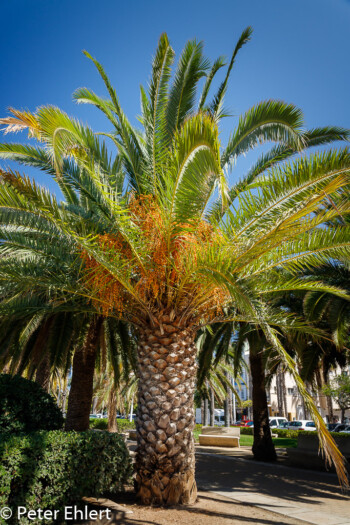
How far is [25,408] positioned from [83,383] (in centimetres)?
342

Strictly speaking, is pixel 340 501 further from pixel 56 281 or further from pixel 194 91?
pixel 194 91

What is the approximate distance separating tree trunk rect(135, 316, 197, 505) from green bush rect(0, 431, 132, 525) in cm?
54

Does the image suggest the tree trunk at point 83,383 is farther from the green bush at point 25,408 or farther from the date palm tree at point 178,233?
the date palm tree at point 178,233

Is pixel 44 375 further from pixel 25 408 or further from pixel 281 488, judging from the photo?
pixel 281 488

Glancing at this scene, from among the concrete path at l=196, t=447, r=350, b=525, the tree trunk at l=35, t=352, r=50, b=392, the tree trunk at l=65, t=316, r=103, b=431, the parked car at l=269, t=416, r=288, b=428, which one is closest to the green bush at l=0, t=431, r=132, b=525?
the concrete path at l=196, t=447, r=350, b=525

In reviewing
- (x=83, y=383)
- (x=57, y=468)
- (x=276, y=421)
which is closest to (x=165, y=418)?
(x=57, y=468)

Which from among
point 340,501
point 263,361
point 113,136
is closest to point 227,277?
point 113,136

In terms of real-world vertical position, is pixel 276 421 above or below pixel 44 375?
below

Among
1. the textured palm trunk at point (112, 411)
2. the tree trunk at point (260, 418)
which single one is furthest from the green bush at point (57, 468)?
the textured palm trunk at point (112, 411)

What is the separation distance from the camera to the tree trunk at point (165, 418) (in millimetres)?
6934

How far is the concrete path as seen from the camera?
282 inches

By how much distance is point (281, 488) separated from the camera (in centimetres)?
945

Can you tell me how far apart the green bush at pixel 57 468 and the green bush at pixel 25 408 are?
0.76 m

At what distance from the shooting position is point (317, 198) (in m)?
5.79
